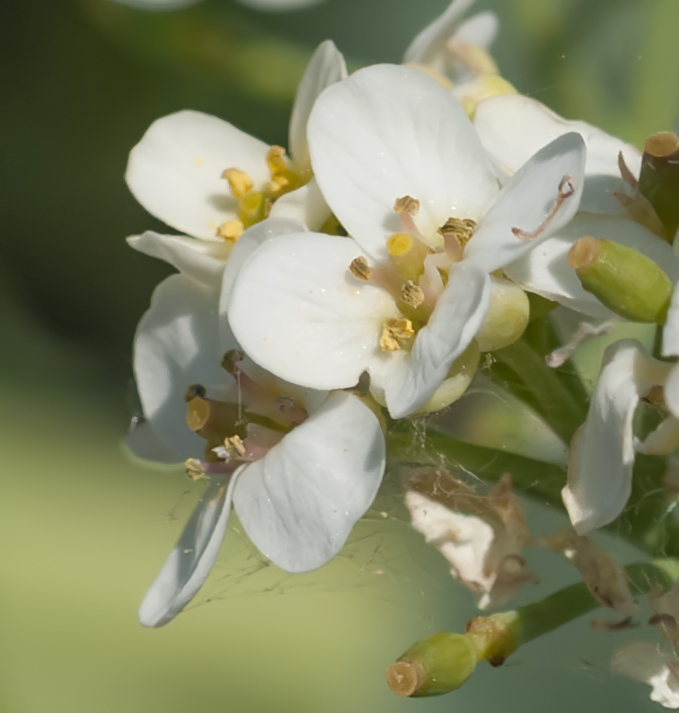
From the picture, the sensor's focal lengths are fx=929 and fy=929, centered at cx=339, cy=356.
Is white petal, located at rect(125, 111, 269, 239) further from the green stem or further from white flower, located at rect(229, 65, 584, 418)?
the green stem

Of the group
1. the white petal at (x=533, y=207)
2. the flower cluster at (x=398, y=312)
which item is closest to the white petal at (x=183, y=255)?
the flower cluster at (x=398, y=312)

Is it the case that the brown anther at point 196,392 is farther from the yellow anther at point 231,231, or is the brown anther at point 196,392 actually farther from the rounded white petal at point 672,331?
the rounded white petal at point 672,331

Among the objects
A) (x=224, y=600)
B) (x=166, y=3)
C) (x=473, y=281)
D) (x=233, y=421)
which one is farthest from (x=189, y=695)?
(x=166, y=3)

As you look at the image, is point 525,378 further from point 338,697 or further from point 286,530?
point 338,697

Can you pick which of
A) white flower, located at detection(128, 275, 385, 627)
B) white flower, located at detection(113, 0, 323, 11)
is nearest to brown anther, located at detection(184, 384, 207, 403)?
white flower, located at detection(128, 275, 385, 627)

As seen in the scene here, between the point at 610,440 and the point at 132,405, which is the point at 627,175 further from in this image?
the point at 132,405

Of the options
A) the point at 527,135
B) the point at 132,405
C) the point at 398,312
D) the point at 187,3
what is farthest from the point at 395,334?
the point at 187,3
